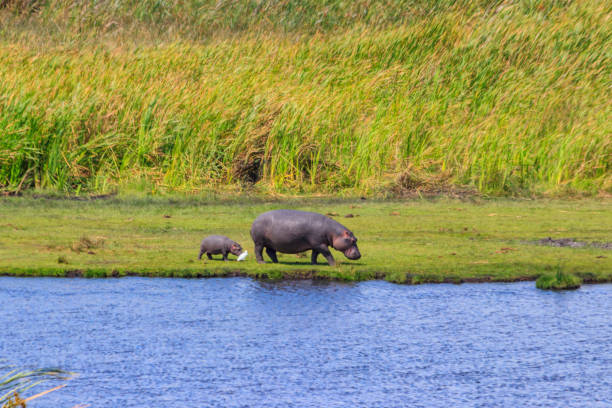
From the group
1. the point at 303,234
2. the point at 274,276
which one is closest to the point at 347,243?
the point at 303,234

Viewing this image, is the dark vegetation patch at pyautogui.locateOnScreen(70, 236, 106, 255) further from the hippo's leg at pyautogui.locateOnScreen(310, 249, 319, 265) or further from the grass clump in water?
the grass clump in water

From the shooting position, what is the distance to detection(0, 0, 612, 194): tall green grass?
16.1 meters

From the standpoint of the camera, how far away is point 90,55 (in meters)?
19.6

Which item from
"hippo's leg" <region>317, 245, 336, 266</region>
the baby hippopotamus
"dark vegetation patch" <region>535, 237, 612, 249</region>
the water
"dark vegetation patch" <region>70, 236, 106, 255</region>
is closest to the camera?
the water

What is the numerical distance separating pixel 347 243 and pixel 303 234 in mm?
416

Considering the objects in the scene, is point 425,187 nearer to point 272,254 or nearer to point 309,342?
point 272,254

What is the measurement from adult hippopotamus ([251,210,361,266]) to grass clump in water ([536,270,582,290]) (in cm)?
170

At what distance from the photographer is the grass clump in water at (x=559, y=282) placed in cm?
912

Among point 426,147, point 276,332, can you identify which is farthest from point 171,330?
point 426,147

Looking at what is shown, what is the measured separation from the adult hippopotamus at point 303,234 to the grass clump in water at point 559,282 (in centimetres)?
170

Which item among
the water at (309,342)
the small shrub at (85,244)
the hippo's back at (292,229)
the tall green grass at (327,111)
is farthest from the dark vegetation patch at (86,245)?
the tall green grass at (327,111)

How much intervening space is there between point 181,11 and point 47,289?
19944mm

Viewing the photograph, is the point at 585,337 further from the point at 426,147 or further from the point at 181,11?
the point at 181,11

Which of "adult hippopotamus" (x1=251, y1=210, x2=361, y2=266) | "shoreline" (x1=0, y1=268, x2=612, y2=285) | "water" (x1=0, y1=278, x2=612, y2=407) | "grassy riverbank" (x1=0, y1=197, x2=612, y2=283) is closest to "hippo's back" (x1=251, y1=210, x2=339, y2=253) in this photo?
"adult hippopotamus" (x1=251, y1=210, x2=361, y2=266)
